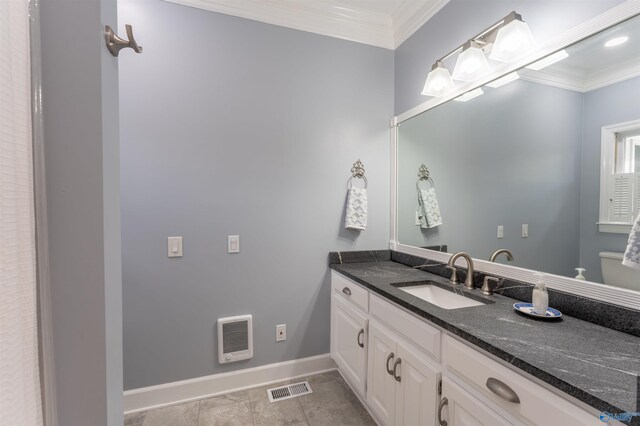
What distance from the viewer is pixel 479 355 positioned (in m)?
0.97

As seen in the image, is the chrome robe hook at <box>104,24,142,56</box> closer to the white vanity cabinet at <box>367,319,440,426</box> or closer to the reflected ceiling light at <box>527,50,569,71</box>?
the white vanity cabinet at <box>367,319,440,426</box>

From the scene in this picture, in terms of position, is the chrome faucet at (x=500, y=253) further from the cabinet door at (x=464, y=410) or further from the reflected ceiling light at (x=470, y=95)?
the reflected ceiling light at (x=470, y=95)

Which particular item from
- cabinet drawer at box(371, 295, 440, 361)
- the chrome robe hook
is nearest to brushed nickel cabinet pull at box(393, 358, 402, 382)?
cabinet drawer at box(371, 295, 440, 361)

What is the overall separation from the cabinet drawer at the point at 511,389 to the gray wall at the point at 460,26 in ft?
4.58

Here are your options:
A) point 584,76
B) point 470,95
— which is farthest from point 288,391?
point 584,76

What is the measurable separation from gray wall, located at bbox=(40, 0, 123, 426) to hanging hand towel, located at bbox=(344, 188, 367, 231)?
68.9 inches

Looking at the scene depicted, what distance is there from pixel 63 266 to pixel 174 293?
1481mm

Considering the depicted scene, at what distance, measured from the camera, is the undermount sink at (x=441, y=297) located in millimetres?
1494

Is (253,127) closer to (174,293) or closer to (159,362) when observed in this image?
(174,293)

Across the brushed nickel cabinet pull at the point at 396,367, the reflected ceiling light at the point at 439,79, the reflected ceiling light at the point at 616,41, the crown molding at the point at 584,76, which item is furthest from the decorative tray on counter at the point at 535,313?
the reflected ceiling light at the point at 439,79

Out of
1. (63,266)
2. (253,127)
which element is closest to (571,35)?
(253,127)

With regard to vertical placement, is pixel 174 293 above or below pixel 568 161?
below

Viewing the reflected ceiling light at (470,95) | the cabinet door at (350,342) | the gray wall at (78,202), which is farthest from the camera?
the cabinet door at (350,342)

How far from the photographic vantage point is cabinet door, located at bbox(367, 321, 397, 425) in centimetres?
146
